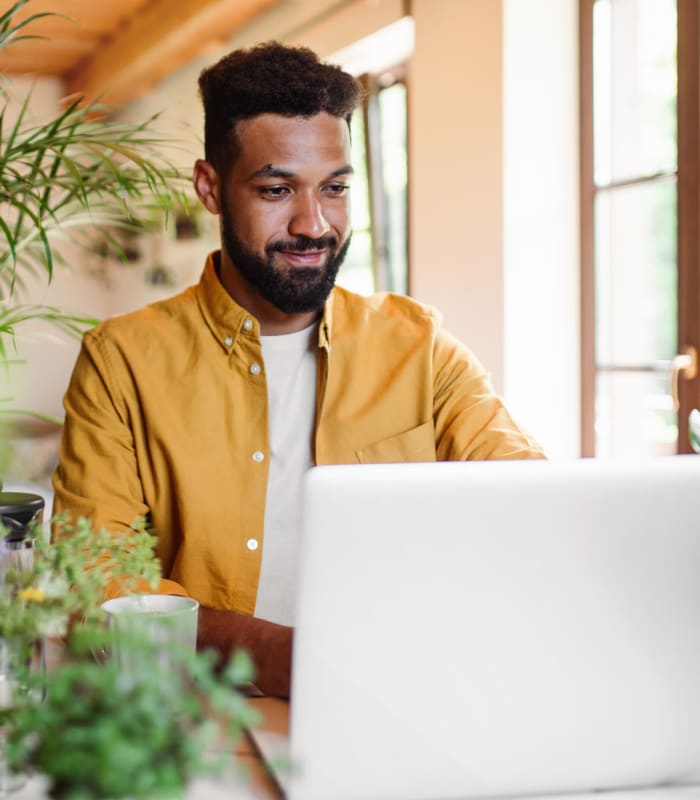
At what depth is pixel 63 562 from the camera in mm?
759

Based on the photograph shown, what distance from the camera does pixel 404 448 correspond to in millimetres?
1628

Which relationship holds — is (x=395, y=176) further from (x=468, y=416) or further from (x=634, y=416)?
(x=468, y=416)

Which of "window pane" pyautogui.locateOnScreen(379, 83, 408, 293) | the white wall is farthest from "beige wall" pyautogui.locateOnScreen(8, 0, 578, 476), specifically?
"window pane" pyautogui.locateOnScreen(379, 83, 408, 293)

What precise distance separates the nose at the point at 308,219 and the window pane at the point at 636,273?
1669 mm

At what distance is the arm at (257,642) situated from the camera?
1001 millimetres

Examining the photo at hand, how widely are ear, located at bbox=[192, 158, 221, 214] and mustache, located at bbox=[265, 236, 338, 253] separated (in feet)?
0.63

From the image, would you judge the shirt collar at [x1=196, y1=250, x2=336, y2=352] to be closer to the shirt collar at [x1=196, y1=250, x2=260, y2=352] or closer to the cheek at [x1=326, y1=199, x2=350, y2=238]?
the shirt collar at [x1=196, y1=250, x2=260, y2=352]

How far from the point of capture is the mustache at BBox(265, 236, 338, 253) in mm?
1578

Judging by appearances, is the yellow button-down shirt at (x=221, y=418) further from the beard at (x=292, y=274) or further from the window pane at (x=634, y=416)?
the window pane at (x=634, y=416)

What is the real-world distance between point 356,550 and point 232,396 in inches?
34.8

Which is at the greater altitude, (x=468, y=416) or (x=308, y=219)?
(x=308, y=219)

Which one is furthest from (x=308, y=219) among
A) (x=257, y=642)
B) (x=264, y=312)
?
(x=257, y=642)

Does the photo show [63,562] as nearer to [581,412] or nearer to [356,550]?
[356,550]

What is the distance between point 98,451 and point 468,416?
0.59m
